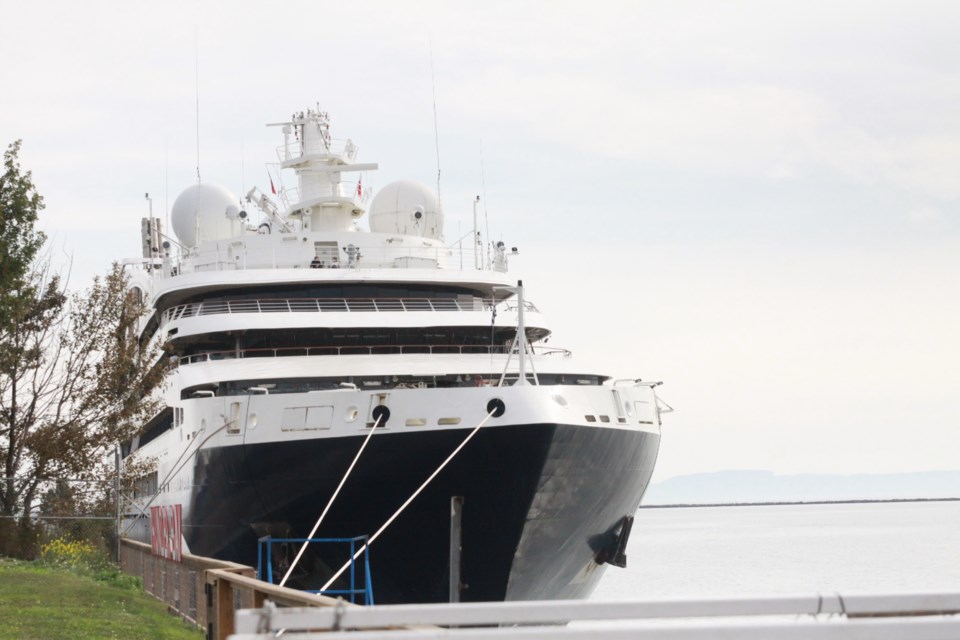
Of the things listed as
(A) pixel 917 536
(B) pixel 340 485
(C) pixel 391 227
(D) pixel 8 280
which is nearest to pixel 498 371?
(B) pixel 340 485

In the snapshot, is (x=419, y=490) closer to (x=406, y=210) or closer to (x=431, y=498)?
(x=431, y=498)

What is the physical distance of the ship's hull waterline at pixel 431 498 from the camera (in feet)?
64.5

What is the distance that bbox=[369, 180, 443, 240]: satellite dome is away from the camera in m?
34.2

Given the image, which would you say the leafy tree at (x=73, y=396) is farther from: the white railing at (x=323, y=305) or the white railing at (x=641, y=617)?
the white railing at (x=641, y=617)

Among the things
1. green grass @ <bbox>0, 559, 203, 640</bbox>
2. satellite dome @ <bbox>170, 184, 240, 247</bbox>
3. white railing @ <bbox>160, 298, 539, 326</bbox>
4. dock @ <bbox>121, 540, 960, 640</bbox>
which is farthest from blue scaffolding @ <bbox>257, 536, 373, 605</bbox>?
satellite dome @ <bbox>170, 184, 240, 247</bbox>

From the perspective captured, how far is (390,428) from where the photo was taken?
19.7 metres

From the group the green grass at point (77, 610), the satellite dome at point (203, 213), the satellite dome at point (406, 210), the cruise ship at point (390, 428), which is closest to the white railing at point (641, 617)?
the green grass at point (77, 610)

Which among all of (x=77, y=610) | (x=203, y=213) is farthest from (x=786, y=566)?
(x=77, y=610)

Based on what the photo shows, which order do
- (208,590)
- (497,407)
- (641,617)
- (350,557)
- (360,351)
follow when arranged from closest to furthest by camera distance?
1. (641,617)
2. (208,590)
3. (497,407)
4. (350,557)
5. (360,351)

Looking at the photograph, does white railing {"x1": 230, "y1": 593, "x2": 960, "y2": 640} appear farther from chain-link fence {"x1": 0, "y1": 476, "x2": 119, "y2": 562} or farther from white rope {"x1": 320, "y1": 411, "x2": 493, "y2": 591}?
chain-link fence {"x1": 0, "y1": 476, "x2": 119, "y2": 562}

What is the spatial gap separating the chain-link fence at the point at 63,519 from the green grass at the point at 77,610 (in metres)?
5.88

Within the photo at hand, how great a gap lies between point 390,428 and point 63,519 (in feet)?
41.1

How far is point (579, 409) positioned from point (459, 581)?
10.8 ft

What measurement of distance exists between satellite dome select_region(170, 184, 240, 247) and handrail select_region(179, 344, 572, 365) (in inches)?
575
